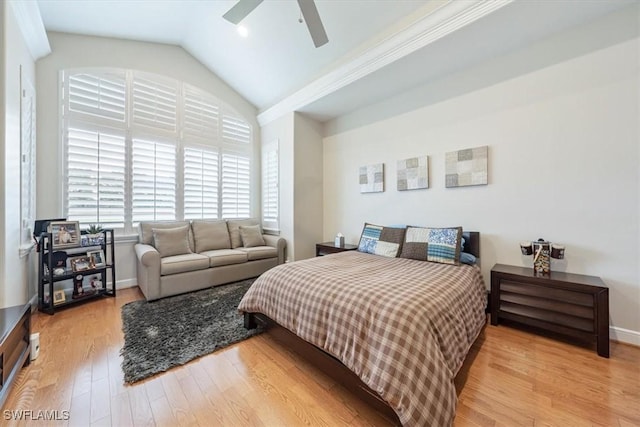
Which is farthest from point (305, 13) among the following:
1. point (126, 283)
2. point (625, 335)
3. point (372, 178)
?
point (126, 283)

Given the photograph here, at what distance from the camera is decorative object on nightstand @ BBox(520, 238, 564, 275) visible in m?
2.30

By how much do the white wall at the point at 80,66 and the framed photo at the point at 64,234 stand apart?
0.50 m

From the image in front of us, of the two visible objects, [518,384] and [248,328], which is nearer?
[518,384]

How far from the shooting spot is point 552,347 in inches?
81.5

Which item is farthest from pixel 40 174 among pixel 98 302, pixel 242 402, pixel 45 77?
pixel 242 402

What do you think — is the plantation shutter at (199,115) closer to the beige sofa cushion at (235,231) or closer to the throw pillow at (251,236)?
the beige sofa cushion at (235,231)

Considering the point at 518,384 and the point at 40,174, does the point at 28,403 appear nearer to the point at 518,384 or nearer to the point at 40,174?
the point at 40,174

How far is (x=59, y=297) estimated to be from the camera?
279cm

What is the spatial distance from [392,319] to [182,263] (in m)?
2.87

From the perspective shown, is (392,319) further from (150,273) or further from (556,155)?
(150,273)

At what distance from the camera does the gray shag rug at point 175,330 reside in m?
1.85

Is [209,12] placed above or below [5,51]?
above

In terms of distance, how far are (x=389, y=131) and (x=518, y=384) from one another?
3.10 metres

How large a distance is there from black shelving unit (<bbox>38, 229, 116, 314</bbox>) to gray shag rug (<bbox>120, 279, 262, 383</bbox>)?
580mm
